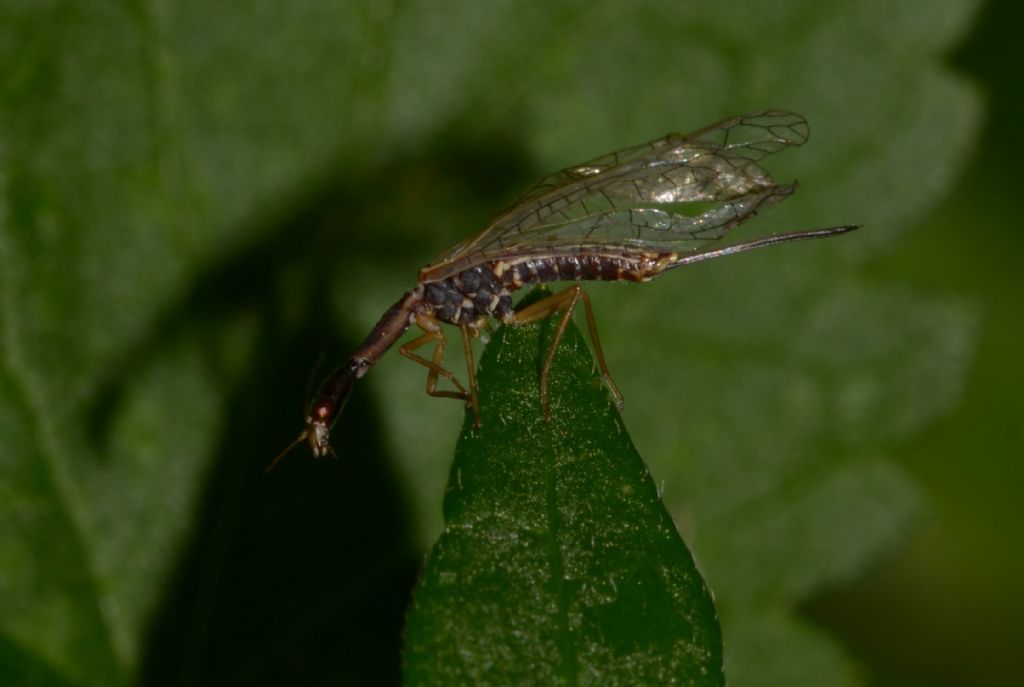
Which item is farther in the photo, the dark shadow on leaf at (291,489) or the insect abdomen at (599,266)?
the dark shadow on leaf at (291,489)

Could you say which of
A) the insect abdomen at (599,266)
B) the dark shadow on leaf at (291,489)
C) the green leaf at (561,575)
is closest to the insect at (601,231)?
the insect abdomen at (599,266)

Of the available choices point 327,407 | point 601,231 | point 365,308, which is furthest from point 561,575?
point 365,308

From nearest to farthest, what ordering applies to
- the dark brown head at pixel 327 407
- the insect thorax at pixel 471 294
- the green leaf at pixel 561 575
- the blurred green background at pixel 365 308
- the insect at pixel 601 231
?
the green leaf at pixel 561 575 < the dark brown head at pixel 327 407 < the insect at pixel 601 231 < the insect thorax at pixel 471 294 < the blurred green background at pixel 365 308

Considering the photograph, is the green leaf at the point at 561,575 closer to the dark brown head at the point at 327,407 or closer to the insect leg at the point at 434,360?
the dark brown head at the point at 327,407

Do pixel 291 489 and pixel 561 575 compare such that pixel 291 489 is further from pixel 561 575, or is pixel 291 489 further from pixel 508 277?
pixel 561 575

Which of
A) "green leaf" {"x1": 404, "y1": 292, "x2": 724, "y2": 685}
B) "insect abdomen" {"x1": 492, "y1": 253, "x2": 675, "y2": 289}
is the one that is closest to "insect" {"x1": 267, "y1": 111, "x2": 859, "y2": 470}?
"insect abdomen" {"x1": 492, "y1": 253, "x2": 675, "y2": 289}

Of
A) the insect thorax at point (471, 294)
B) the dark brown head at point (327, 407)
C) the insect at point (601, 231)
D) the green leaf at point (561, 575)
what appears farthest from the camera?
the insect thorax at point (471, 294)
